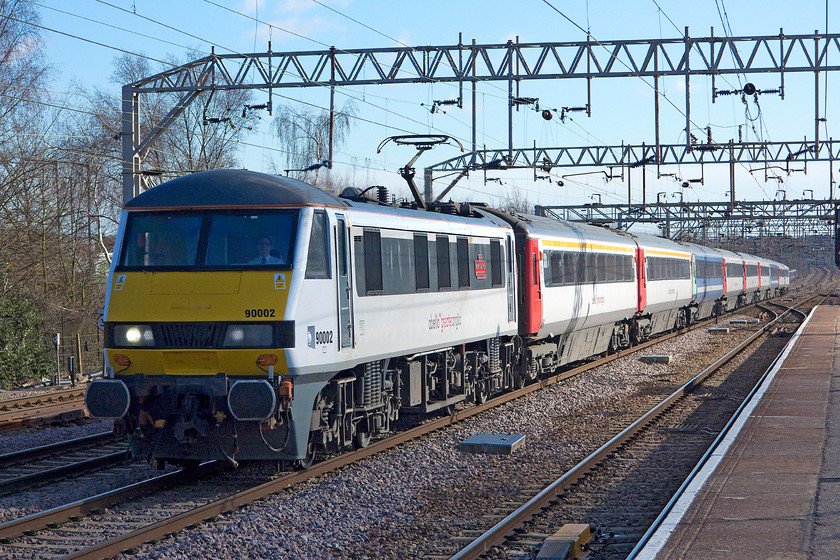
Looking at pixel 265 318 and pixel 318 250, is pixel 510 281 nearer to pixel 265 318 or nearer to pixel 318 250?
pixel 318 250

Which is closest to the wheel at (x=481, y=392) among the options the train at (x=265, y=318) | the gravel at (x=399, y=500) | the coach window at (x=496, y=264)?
the gravel at (x=399, y=500)

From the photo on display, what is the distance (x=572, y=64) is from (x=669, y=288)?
14.0m

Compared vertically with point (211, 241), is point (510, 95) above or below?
above

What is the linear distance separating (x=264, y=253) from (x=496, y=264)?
22.7 ft

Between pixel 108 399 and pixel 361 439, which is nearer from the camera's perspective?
pixel 108 399

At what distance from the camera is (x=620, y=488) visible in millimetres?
10531

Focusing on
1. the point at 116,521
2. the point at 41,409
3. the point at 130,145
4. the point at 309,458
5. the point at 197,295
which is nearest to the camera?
the point at 116,521

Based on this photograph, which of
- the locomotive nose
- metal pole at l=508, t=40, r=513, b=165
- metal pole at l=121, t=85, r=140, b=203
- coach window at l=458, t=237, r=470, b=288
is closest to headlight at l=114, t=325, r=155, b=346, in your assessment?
the locomotive nose

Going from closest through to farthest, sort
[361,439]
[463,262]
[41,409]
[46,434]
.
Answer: [361,439], [46,434], [463,262], [41,409]

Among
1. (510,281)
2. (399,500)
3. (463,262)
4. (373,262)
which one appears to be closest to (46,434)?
(373,262)

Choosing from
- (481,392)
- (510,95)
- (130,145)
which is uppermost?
(510,95)

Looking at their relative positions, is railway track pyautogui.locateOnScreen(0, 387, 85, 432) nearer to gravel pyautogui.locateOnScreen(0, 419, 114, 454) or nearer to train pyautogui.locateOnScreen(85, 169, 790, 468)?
gravel pyautogui.locateOnScreen(0, 419, 114, 454)

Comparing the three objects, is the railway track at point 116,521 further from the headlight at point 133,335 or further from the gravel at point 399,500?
the headlight at point 133,335

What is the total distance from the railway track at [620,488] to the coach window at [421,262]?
3.24 m
